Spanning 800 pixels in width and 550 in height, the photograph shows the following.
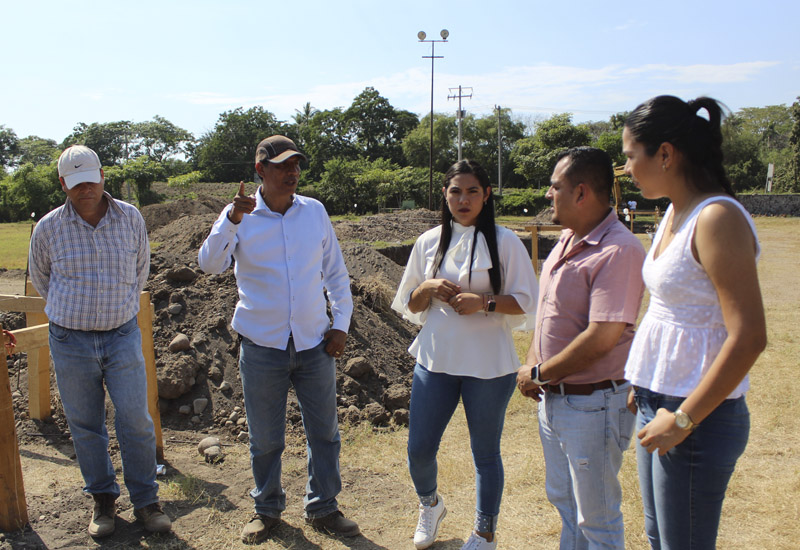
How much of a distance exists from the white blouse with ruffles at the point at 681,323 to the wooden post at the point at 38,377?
14.6ft

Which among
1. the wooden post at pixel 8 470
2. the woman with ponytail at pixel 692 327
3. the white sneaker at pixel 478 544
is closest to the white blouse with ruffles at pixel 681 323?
the woman with ponytail at pixel 692 327

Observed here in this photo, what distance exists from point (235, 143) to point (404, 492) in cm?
5876

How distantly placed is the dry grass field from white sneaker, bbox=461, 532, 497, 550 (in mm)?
283

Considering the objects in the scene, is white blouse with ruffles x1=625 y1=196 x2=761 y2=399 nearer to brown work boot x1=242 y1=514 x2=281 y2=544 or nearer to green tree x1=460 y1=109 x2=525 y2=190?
brown work boot x1=242 y1=514 x2=281 y2=544

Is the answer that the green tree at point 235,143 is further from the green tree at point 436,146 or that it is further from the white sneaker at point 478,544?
the white sneaker at point 478,544

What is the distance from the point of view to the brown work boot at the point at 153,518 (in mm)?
3113

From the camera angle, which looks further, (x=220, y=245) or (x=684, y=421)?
(x=220, y=245)

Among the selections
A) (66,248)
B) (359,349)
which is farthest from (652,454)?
(359,349)

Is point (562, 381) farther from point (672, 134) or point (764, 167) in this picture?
point (764, 167)

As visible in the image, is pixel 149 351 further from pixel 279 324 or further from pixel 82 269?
pixel 279 324

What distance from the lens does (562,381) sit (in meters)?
2.23

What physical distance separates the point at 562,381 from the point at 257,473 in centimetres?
176

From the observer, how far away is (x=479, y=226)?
2.90m

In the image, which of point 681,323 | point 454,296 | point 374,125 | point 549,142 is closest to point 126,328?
point 454,296
